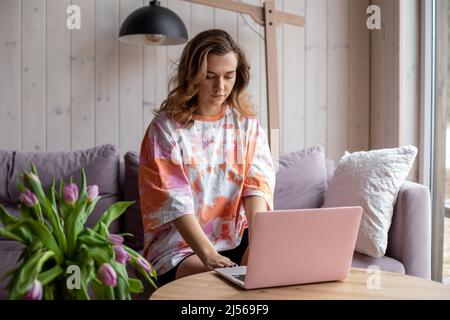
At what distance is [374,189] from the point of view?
80.2 inches

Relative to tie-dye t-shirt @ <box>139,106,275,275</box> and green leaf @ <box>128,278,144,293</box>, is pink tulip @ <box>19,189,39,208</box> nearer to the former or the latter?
green leaf @ <box>128,278,144,293</box>

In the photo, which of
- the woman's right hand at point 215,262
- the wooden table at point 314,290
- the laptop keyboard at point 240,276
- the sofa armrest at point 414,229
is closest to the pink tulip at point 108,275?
the wooden table at point 314,290

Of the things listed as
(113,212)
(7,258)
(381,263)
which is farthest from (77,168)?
(113,212)

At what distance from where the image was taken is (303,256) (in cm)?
116

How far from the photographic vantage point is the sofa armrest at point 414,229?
1.99 meters

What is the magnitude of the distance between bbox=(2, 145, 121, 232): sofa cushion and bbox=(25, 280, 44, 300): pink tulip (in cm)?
157

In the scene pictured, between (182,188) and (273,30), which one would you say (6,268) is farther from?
(273,30)

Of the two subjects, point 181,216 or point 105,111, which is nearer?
point 181,216

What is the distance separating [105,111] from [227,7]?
78 cm

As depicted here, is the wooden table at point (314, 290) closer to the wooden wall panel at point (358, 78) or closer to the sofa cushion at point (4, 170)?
the sofa cushion at point (4, 170)

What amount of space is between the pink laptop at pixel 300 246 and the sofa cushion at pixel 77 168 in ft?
4.37

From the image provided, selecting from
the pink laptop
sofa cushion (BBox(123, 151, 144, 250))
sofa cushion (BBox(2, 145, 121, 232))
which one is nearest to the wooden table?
the pink laptop

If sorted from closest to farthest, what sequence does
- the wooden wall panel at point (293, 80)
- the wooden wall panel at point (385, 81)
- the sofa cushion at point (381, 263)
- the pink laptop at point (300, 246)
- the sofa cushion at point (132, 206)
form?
the pink laptop at point (300, 246) → the sofa cushion at point (381, 263) → the sofa cushion at point (132, 206) → the wooden wall panel at point (385, 81) → the wooden wall panel at point (293, 80)

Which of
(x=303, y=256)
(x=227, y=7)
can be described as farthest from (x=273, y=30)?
(x=303, y=256)
